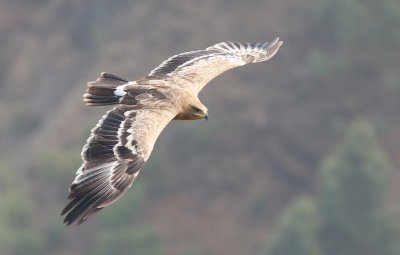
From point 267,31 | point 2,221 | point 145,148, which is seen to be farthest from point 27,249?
point 145,148

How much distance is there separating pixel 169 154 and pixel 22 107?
8178 mm

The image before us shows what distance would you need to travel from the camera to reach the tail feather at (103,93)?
696 inches

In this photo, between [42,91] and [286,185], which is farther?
[42,91]

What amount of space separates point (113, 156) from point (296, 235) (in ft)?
110

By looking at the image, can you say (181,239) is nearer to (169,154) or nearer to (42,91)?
(169,154)

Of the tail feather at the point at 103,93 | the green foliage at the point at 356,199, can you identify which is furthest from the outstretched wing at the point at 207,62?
the green foliage at the point at 356,199

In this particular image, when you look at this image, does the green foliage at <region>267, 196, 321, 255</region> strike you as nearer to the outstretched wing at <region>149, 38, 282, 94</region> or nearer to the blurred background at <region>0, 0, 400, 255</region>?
the blurred background at <region>0, 0, 400, 255</region>

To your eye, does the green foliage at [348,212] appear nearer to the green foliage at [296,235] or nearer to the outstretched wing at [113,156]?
the green foliage at [296,235]

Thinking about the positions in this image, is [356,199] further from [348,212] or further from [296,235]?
[296,235]

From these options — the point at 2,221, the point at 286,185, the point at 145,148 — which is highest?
the point at 286,185

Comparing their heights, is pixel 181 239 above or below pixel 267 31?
below

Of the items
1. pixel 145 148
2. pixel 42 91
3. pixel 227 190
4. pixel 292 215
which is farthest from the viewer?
pixel 42 91

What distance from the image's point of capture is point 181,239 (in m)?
52.4

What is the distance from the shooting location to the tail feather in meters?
17.7
